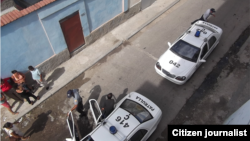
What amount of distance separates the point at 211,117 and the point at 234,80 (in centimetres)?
248

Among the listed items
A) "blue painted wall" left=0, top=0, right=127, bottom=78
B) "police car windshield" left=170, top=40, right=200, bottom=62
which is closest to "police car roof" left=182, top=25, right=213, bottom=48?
"police car windshield" left=170, top=40, right=200, bottom=62

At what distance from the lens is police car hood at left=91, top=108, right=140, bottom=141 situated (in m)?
5.49

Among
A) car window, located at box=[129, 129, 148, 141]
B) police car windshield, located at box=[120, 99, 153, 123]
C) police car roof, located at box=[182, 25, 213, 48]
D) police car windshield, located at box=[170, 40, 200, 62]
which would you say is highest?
police car roof, located at box=[182, 25, 213, 48]

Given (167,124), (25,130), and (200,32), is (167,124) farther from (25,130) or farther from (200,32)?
(25,130)

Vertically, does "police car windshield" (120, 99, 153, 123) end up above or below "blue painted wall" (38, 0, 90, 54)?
below

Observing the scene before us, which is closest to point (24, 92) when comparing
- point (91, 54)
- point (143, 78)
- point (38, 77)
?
point (38, 77)

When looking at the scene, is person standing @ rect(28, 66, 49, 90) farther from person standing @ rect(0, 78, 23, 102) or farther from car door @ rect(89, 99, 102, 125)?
car door @ rect(89, 99, 102, 125)

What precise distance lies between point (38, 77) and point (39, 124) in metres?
2.00

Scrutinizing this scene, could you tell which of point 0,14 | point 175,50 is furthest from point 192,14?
point 0,14

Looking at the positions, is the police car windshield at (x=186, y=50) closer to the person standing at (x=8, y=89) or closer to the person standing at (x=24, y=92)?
the person standing at (x=24, y=92)

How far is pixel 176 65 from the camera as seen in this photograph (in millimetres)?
8039

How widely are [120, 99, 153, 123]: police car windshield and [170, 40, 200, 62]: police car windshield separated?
11.2 feet

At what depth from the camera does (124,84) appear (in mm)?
8500

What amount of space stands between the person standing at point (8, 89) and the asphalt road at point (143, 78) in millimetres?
1047
